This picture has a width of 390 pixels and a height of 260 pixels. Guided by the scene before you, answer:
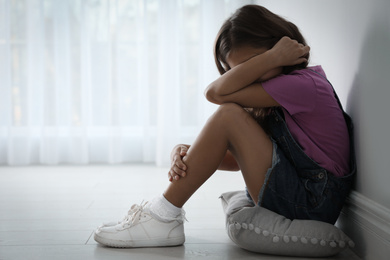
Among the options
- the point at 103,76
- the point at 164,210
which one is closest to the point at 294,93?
the point at 164,210

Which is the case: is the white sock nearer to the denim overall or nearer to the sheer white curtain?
the denim overall

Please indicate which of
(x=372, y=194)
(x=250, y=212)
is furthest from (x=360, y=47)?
(x=250, y=212)

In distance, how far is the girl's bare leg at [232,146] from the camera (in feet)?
3.96

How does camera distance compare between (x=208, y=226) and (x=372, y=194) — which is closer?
(x=372, y=194)

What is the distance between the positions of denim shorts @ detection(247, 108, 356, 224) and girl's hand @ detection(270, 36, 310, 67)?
179mm

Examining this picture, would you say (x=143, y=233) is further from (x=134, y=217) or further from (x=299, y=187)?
(x=299, y=187)

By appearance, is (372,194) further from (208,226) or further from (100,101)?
(100,101)

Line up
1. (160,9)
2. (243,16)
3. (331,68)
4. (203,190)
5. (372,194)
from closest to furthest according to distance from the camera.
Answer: (372,194), (243,16), (331,68), (203,190), (160,9)

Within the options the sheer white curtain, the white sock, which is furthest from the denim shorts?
the sheer white curtain

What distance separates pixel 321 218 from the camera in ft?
4.01

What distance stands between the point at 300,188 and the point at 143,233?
42 centimetres

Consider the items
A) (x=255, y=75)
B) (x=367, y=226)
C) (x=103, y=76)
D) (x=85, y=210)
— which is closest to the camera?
(x=367, y=226)

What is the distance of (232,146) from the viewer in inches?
48.8

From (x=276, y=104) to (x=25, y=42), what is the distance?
8.00 feet
